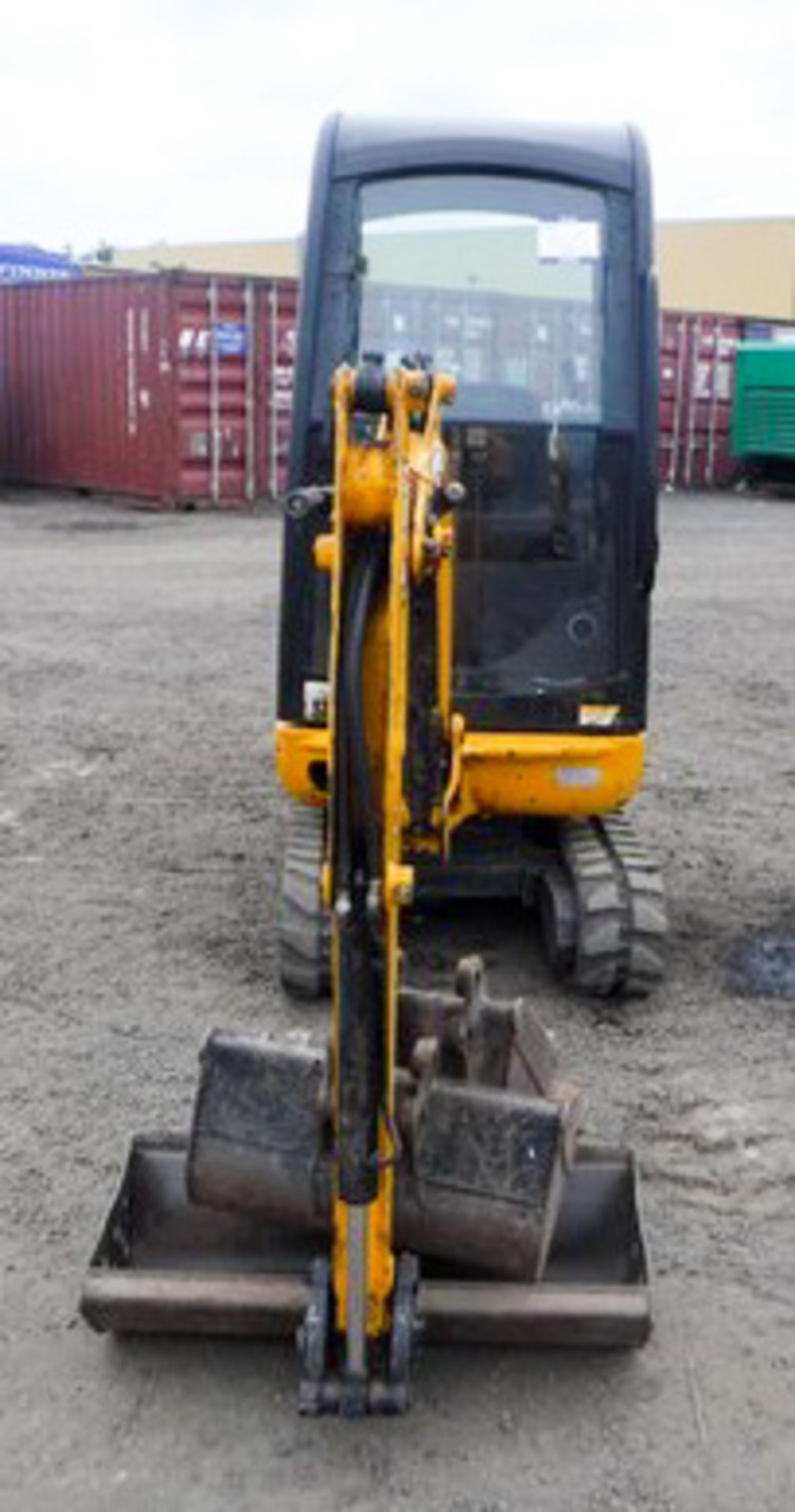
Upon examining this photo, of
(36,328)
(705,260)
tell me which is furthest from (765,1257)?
(705,260)

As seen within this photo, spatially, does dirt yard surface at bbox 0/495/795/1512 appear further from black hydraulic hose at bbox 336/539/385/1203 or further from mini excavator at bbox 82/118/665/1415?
black hydraulic hose at bbox 336/539/385/1203

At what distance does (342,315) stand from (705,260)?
40216 millimetres

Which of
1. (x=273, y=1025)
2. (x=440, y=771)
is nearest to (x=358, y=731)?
(x=440, y=771)

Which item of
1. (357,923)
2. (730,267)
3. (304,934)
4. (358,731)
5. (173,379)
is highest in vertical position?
(730,267)

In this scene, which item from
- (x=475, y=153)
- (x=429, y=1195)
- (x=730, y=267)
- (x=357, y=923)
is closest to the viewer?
(x=357, y=923)

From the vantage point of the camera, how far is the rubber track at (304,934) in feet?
16.4

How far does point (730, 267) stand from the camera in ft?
137

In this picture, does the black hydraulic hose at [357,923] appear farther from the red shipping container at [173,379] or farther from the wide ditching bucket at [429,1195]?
the red shipping container at [173,379]

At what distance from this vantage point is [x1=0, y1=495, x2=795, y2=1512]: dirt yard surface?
10.3 ft

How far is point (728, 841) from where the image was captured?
687 cm

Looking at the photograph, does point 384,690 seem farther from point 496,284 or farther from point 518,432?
point 496,284

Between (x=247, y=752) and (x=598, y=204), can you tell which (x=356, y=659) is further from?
(x=247, y=752)

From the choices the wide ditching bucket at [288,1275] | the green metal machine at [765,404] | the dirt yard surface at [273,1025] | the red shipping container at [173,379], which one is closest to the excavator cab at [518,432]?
the dirt yard surface at [273,1025]

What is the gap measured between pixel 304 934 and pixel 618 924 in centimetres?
96
